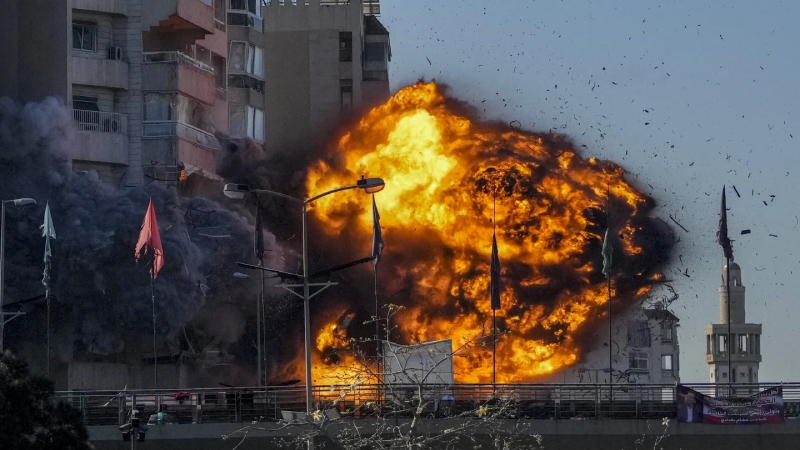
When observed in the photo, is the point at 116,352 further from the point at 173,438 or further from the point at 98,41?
the point at 173,438

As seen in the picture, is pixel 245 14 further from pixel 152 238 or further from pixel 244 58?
pixel 152 238

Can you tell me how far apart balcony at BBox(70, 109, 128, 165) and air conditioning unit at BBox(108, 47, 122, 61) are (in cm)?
295

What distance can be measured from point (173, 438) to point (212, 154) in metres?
38.2

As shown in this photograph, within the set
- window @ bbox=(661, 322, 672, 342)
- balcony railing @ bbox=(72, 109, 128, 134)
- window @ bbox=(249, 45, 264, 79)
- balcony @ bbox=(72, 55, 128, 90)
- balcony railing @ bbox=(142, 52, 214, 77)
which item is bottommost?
window @ bbox=(661, 322, 672, 342)

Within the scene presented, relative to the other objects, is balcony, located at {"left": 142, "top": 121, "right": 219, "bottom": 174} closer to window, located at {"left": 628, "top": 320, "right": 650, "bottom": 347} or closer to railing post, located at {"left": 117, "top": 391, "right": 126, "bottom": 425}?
railing post, located at {"left": 117, "top": 391, "right": 126, "bottom": 425}

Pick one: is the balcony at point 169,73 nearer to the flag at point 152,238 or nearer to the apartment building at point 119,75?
the apartment building at point 119,75

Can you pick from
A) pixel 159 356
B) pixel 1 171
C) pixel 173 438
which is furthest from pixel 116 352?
pixel 173 438

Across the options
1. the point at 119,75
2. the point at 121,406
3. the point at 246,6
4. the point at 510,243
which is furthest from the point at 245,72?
the point at 121,406

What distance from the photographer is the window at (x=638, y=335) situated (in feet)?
440

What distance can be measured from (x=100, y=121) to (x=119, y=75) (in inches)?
108

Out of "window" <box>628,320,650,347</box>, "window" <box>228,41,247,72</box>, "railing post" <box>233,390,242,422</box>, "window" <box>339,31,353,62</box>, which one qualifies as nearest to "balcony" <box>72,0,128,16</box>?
"window" <box>228,41,247,72</box>

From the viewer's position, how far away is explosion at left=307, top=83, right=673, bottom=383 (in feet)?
350

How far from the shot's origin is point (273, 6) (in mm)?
130875

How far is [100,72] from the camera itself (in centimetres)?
10300
